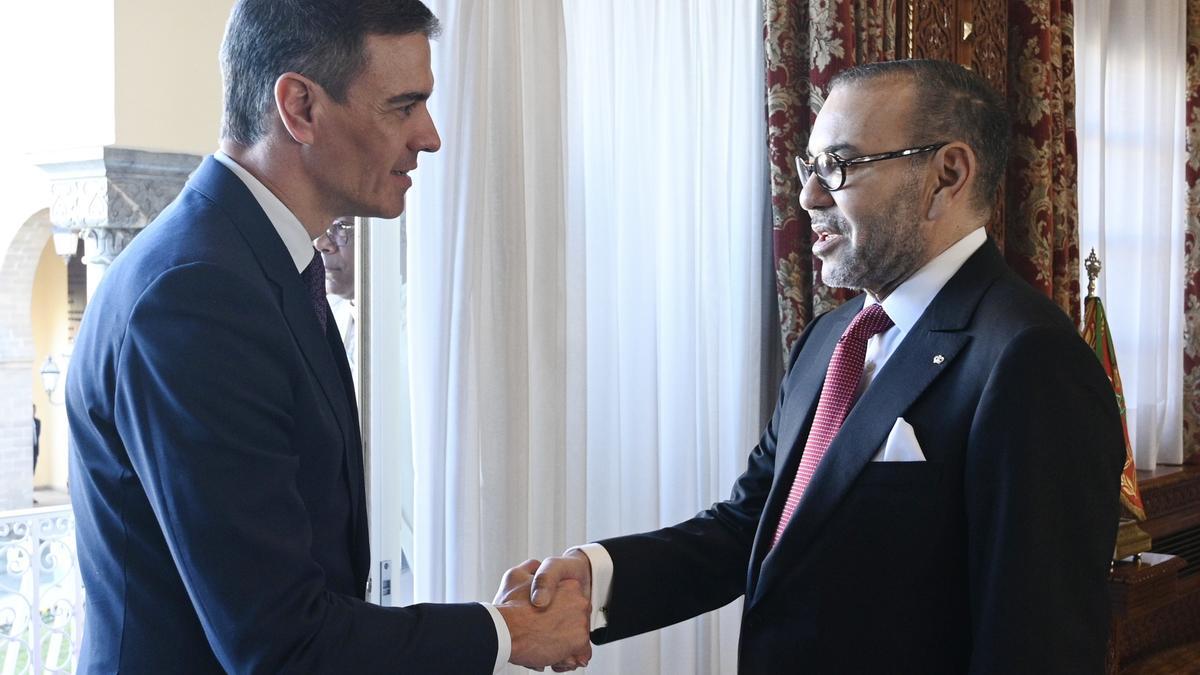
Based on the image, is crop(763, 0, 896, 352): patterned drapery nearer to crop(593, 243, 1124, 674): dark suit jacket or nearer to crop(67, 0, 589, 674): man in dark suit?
crop(593, 243, 1124, 674): dark suit jacket

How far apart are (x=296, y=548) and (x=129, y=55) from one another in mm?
8675

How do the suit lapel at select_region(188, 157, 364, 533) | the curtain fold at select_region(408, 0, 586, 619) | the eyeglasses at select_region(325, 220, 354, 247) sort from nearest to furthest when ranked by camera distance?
the suit lapel at select_region(188, 157, 364, 533)
the curtain fold at select_region(408, 0, 586, 619)
the eyeglasses at select_region(325, 220, 354, 247)

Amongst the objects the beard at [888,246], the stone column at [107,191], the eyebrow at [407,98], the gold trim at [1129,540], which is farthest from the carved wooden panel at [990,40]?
the stone column at [107,191]

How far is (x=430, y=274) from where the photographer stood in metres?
2.54

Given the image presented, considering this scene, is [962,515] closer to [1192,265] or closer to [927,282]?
[927,282]

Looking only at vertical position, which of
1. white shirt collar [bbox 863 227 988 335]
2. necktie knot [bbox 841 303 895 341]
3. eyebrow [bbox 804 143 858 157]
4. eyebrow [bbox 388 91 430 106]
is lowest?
necktie knot [bbox 841 303 895 341]

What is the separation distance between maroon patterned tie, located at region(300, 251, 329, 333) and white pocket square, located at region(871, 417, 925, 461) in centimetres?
83

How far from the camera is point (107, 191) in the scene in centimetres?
760

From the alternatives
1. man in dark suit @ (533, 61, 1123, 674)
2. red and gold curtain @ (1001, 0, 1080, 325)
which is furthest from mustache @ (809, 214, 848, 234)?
red and gold curtain @ (1001, 0, 1080, 325)

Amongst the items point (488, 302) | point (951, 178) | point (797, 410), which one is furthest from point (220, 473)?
point (488, 302)

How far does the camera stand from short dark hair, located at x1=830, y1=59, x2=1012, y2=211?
193 cm

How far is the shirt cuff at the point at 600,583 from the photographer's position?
214 centimetres

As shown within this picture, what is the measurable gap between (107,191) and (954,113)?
22.3 ft

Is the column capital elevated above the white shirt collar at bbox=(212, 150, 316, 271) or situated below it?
above
